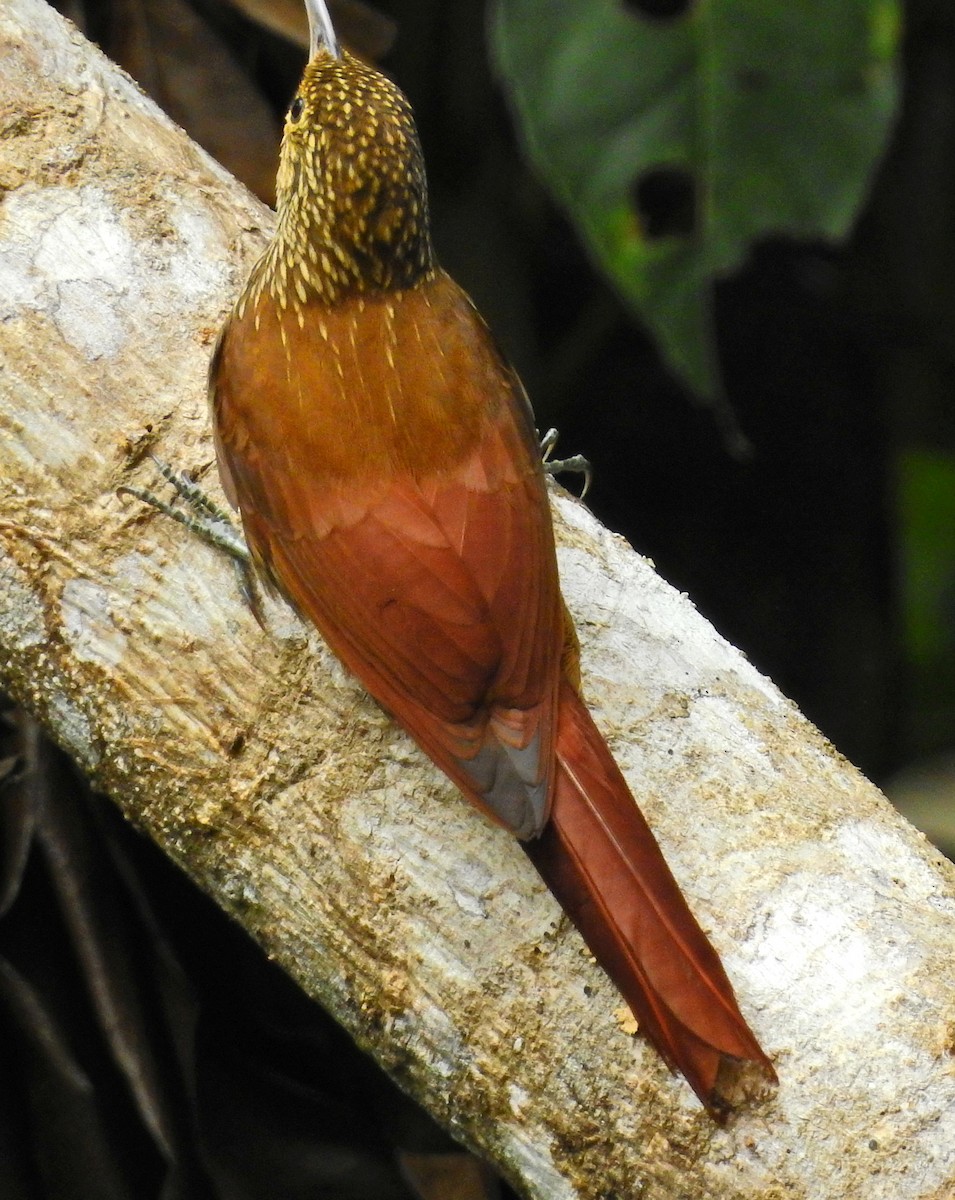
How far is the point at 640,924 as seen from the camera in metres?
1.81

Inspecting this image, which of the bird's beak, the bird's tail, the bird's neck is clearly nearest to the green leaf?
the bird's beak

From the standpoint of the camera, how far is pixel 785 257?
15.0 ft

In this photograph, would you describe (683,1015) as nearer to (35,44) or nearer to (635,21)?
(35,44)

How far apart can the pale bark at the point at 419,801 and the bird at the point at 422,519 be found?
8 cm

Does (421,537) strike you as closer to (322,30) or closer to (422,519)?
(422,519)

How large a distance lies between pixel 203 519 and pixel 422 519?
0.99 ft

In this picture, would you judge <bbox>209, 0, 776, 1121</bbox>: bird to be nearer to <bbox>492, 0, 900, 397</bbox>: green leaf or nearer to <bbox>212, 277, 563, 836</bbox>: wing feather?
<bbox>212, 277, 563, 836</bbox>: wing feather

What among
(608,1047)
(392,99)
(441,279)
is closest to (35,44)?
(392,99)

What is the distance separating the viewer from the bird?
5.99 ft

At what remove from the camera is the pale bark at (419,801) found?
182cm

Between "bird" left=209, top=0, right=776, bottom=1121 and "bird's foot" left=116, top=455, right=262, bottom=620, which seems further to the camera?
"bird's foot" left=116, top=455, right=262, bottom=620

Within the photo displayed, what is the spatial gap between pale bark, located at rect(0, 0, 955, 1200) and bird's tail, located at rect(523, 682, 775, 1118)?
68 mm

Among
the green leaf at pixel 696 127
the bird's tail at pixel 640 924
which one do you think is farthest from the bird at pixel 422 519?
the green leaf at pixel 696 127

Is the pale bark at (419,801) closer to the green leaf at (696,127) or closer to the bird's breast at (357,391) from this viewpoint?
the bird's breast at (357,391)
